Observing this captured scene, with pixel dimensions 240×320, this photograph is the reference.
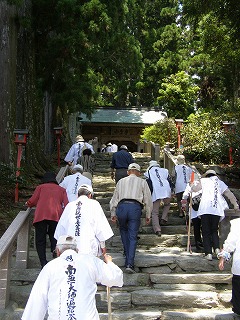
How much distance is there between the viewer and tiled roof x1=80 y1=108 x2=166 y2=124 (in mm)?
29641

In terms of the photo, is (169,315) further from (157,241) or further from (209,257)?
(157,241)

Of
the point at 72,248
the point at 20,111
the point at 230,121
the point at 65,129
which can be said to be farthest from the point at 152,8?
the point at 72,248

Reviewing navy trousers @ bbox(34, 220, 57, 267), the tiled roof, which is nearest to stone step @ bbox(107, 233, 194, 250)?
navy trousers @ bbox(34, 220, 57, 267)

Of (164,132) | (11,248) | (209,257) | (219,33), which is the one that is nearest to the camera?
(11,248)

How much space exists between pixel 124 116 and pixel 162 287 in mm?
23937

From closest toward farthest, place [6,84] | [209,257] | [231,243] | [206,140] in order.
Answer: [231,243] → [209,257] → [6,84] → [206,140]

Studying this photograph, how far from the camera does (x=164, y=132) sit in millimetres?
19453

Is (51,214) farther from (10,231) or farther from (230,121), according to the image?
(230,121)

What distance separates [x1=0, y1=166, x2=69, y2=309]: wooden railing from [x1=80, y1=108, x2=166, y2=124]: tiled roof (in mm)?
21567

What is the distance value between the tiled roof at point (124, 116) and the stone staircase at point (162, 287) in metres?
21.0

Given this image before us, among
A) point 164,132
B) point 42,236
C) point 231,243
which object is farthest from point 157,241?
point 164,132

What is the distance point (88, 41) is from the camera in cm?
1367

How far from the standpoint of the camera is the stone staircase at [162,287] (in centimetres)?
630

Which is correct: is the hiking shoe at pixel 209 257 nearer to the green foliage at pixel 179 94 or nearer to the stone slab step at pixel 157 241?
the stone slab step at pixel 157 241
